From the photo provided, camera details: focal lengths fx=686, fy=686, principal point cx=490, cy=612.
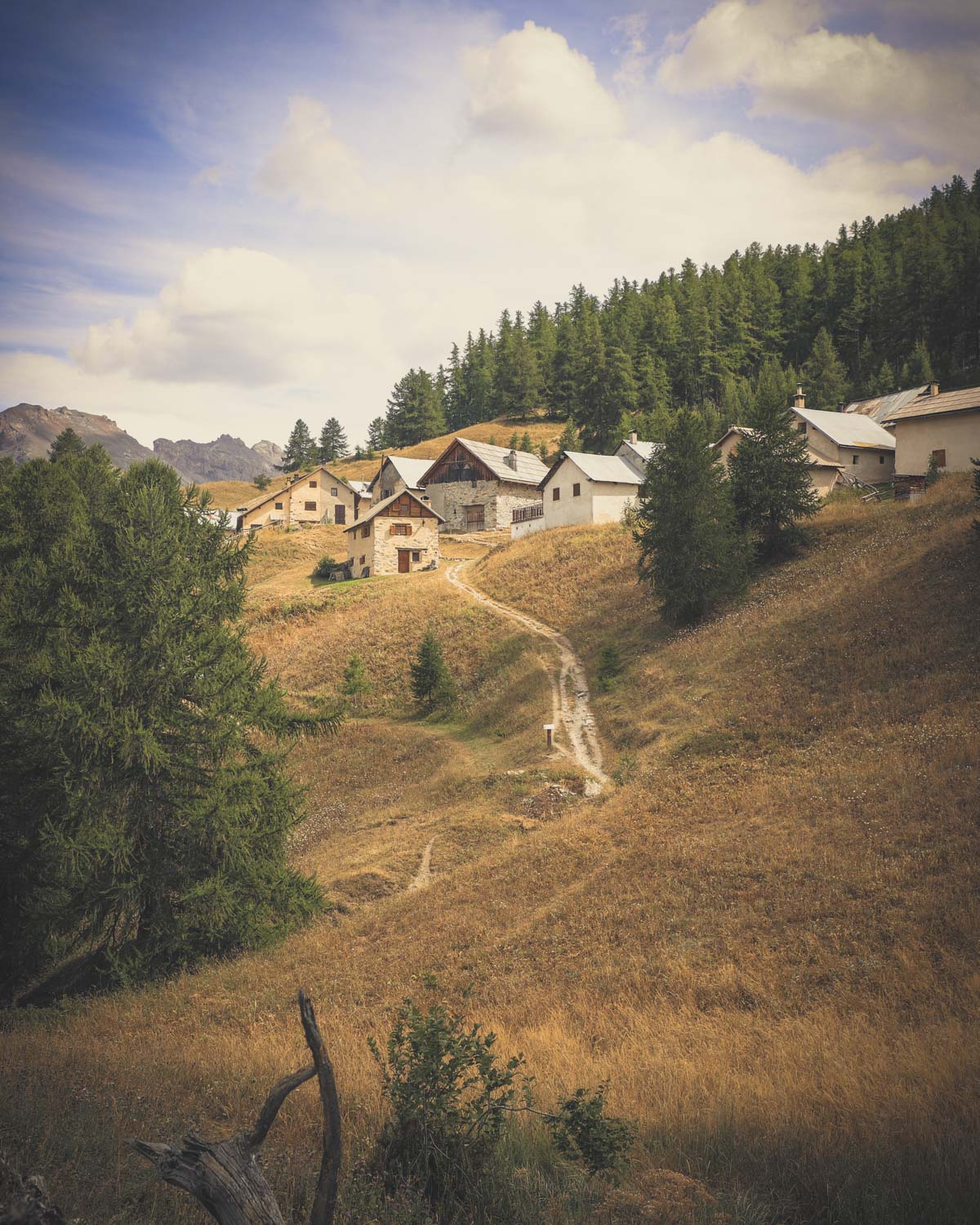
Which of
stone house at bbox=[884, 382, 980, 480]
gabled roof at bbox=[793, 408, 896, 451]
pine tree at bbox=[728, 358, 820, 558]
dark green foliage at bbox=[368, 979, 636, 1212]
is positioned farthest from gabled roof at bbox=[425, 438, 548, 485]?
dark green foliage at bbox=[368, 979, 636, 1212]

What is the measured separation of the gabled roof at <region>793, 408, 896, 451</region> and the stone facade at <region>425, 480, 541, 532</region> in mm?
26539

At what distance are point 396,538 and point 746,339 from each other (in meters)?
88.5

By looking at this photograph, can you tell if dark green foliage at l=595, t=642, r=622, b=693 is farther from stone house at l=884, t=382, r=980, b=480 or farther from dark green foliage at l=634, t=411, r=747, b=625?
stone house at l=884, t=382, r=980, b=480

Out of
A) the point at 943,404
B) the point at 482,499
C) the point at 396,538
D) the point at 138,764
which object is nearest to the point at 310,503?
the point at 482,499

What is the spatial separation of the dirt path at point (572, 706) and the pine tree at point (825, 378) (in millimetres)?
70525

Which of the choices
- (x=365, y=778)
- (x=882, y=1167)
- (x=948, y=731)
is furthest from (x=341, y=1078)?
(x=365, y=778)

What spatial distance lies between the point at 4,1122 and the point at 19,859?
12059mm

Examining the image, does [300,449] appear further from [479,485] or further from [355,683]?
[355,683]

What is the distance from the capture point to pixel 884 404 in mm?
74125

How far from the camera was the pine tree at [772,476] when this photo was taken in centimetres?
3450

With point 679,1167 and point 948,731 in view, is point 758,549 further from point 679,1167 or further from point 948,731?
point 679,1167

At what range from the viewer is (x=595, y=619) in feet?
131

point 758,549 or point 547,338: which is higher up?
point 547,338

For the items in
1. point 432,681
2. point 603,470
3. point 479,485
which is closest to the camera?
point 432,681
